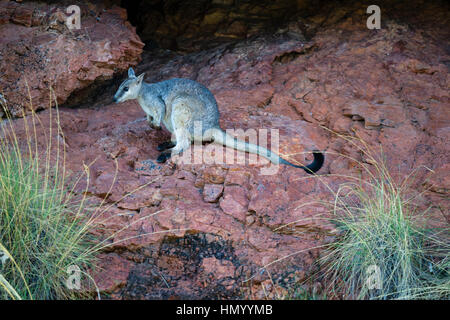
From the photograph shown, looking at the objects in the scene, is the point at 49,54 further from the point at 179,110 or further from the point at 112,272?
the point at 112,272

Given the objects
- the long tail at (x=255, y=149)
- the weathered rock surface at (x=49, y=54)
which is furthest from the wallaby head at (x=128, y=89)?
the long tail at (x=255, y=149)

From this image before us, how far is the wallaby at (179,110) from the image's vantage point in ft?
19.0

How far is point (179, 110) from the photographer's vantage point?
19.2 ft

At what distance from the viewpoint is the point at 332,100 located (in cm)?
663

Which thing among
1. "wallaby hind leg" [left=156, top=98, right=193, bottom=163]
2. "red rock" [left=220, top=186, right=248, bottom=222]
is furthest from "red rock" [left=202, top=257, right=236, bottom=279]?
"wallaby hind leg" [left=156, top=98, right=193, bottom=163]

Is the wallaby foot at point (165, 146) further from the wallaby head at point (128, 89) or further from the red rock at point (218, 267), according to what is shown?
the red rock at point (218, 267)

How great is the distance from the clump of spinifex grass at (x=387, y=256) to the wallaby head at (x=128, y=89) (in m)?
3.15

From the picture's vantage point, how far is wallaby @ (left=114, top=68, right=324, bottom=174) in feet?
19.0

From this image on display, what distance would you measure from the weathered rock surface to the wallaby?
1.04 meters

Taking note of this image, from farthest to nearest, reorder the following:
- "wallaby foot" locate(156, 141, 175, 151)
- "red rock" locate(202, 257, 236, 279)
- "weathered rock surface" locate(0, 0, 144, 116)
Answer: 1. "weathered rock surface" locate(0, 0, 144, 116)
2. "wallaby foot" locate(156, 141, 175, 151)
3. "red rock" locate(202, 257, 236, 279)

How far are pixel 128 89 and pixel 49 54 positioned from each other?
5.65 ft

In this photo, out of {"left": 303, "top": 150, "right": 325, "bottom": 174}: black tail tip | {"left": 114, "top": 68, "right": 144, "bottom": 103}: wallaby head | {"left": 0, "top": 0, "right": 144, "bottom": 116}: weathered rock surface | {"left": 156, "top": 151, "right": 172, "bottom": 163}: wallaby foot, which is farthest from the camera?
{"left": 0, "top": 0, "right": 144, "bottom": 116}: weathered rock surface

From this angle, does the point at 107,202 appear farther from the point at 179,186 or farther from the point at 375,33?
the point at 375,33

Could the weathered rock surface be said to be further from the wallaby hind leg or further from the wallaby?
the wallaby hind leg
